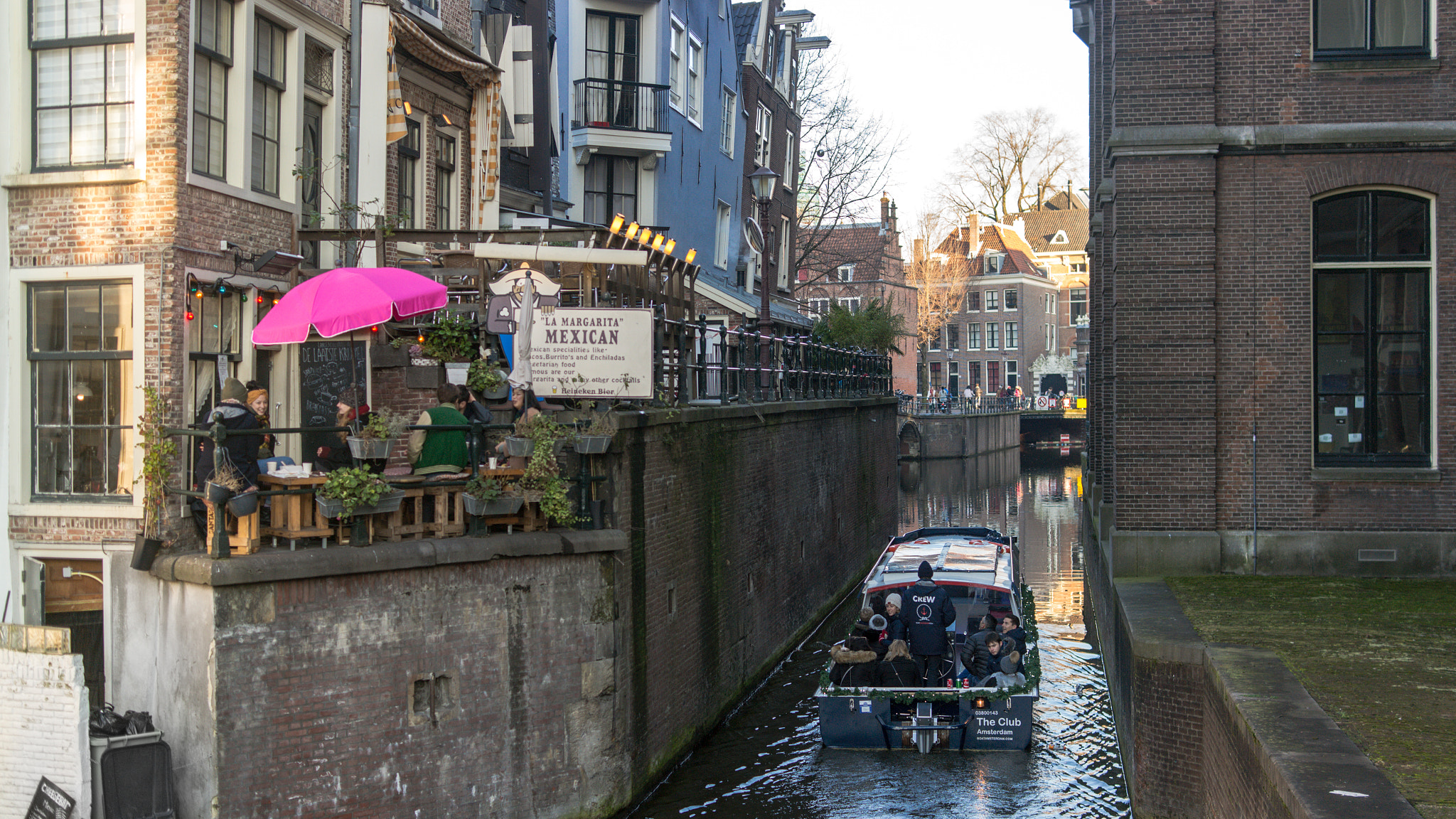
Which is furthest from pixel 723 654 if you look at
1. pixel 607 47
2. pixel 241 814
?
pixel 607 47

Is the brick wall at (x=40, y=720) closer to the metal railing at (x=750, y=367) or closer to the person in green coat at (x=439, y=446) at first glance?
the person in green coat at (x=439, y=446)

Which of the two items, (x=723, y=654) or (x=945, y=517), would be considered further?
(x=945, y=517)

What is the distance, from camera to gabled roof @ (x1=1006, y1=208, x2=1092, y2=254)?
92.9 metres

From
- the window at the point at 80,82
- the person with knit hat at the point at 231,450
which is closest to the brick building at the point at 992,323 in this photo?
the window at the point at 80,82

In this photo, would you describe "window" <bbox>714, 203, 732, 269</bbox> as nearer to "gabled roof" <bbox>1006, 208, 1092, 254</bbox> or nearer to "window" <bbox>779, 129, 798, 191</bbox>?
"window" <bbox>779, 129, 798, 191</bbox>

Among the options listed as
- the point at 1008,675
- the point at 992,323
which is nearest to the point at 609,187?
the point at 1008,675

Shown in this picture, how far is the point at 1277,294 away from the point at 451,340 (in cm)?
915

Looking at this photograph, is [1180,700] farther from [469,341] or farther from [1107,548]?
[469,341]

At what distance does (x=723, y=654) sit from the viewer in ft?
48.9

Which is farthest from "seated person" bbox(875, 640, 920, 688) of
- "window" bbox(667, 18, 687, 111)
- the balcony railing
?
"window" bbox(667, 18, 687, 111)

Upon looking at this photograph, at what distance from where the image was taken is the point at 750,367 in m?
17.4

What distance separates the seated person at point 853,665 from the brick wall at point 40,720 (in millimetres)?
7472

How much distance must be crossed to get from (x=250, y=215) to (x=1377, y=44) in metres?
12.2

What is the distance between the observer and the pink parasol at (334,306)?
33.0 feet
